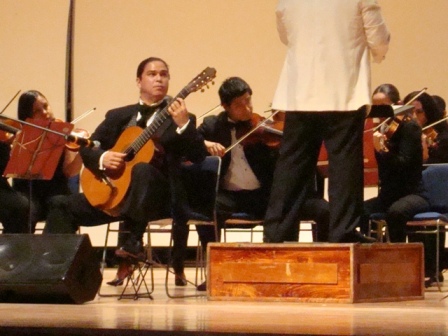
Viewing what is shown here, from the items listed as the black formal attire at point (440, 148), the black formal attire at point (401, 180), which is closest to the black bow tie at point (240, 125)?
the black formal attire at point (401, 180)

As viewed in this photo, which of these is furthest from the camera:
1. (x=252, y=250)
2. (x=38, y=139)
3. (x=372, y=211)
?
(x=372, y=211)

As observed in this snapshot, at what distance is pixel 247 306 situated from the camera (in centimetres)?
347

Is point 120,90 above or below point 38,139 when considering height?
above

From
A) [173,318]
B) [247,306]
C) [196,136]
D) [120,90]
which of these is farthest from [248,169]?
[120,90]

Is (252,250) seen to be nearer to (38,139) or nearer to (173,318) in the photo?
(173,318)

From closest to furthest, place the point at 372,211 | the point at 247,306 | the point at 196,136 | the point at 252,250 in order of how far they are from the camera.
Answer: the point at 247,306 < the point at 252,250 < the point at 196,136 < the point at 372,211

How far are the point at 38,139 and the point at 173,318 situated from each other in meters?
1.91

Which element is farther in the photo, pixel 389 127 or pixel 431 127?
pixel 431 127

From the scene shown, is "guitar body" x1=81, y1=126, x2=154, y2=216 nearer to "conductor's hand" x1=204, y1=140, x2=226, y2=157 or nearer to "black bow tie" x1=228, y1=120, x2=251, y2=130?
"conductor's hand" x1=204, y1=140, x2=226, y2=157

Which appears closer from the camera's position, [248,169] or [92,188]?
[92,188]

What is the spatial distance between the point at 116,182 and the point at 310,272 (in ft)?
3.42

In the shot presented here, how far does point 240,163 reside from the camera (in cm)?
473

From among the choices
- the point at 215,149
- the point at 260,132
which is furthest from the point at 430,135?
the point at 215,149

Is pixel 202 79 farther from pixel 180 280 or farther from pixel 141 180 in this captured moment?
pixel 180 280
